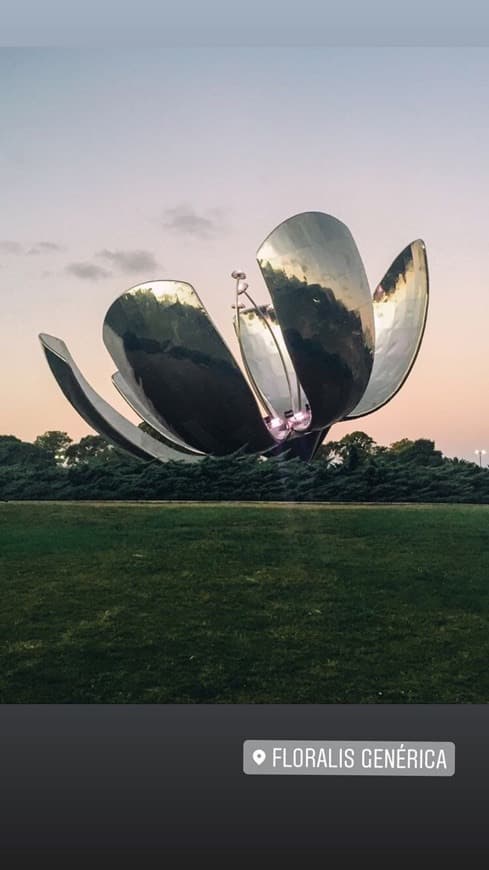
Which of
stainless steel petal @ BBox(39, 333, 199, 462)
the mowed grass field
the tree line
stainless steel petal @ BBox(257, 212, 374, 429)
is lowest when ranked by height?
the mowed grass field

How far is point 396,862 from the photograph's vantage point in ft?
7.86

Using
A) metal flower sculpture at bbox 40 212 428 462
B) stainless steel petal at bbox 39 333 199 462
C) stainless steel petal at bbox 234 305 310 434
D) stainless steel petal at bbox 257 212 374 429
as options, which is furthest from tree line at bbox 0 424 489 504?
stainless steel petal at bbox 257 212 374 429

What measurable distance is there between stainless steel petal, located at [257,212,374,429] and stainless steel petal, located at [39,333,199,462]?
2.60m

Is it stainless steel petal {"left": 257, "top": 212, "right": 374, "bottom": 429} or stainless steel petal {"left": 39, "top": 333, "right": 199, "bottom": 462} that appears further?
stainless steel petal {"left": 39, "top": 333, "right": 199, "bottom": 462}

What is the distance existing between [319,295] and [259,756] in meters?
5.45

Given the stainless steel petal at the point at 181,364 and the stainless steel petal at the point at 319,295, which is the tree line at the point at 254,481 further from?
the stainless steel petal at the point at 319,295

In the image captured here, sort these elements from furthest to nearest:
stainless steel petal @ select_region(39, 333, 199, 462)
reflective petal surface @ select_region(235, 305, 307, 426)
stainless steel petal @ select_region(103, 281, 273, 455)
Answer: reflective petal surface @ select_region(235, 305, 307, 426)
stainless steel petal @ select_region(39, 333, 199, 462)
stainless steel petal @ select_region(103, 281, 273, 455)

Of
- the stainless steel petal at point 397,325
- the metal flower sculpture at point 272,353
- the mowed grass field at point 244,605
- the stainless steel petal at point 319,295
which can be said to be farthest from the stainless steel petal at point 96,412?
the stainless steel petal at point 319,295

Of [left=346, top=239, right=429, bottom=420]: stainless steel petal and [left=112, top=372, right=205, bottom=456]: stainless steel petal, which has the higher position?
[left=346, top=239, right=429, bottom=420]: stainless steel petal

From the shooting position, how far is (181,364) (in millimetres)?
8891

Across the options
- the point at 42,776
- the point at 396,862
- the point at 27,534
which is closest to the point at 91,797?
the point at 42,776

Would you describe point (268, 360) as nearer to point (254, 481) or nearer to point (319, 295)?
point (254, 481)

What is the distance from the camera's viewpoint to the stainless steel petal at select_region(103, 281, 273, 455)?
8.74m

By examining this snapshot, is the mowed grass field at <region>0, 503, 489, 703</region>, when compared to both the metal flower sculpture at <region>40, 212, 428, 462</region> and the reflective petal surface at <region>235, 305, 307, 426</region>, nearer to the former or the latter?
the metal flower sculpture at <region>40, 212, 428, 462</region>
